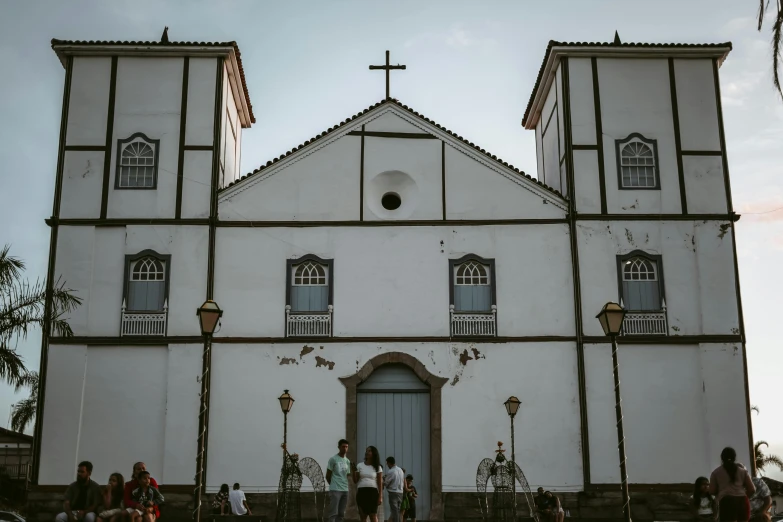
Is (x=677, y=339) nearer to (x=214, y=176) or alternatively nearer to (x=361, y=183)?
(x=361, y=183)

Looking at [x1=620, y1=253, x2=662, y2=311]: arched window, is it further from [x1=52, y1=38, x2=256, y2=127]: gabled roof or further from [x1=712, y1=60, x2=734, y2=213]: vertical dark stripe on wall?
[x1=52, y1=38, x2=256, y2=127]: gabled roof

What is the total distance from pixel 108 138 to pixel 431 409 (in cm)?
1046

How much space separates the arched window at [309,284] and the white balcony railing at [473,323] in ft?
10.1

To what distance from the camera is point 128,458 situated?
72.9 feet

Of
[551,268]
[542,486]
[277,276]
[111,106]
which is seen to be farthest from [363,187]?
[542,486]

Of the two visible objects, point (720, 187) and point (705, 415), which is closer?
point (705, 415)

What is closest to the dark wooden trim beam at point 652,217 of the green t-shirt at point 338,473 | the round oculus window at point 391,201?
the round oculus window at point 391,201

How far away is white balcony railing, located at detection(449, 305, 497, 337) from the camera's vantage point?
906 inches

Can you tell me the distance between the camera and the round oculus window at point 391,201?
79.7 feet

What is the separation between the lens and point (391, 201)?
80.0ft

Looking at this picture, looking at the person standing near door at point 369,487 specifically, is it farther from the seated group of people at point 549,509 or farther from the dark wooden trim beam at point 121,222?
the dark wooden trim beam at point 121,222

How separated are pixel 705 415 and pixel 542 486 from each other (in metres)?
4.16

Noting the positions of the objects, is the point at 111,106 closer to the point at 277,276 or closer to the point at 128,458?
the point at 277,276

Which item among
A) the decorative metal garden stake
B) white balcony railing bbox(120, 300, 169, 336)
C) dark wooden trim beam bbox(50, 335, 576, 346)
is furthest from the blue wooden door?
white balcony railing bbox(120, 300, 169, 336)
